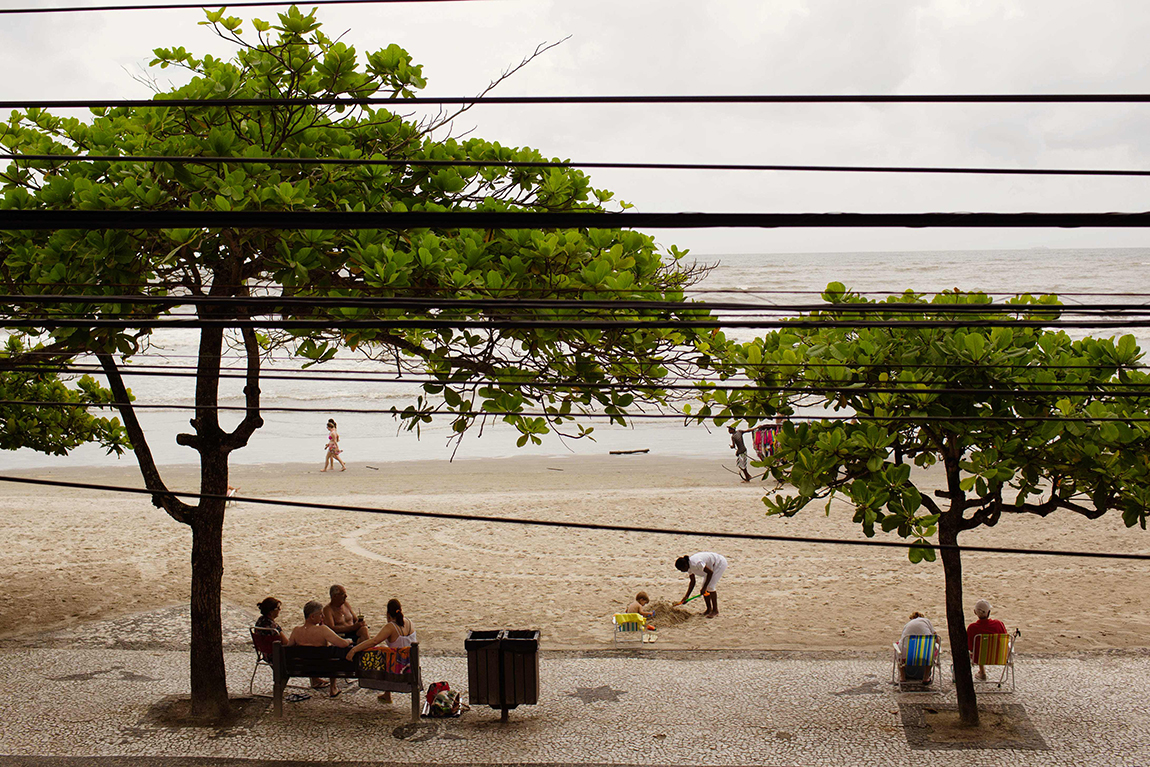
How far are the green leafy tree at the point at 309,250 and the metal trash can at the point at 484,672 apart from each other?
2329 mm

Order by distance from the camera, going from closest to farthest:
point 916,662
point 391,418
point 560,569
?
1. point 916,662
2. point 560,569
3. point 391,418

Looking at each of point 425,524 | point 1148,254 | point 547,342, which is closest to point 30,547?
point 425,524

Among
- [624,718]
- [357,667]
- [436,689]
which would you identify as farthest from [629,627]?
[357,667]

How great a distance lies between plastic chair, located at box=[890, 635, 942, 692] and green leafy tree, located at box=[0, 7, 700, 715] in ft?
12.6

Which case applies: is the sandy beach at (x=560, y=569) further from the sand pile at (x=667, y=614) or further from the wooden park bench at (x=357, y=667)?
the wooden park bench at (x=357, y=667)

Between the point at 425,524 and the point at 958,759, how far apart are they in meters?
11.4

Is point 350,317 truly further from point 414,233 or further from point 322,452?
point 322,452

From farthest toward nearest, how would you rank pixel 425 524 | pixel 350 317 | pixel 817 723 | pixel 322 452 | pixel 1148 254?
1. pixel 1148 254
2. pixel 322 452
3. pixel 425 524
4. pixel 817 723
5. pixel 350 317

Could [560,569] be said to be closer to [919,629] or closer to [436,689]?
[436,689]

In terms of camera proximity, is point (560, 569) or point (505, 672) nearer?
point (505, 672)

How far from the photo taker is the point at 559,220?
10.6ft

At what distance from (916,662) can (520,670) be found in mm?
3885

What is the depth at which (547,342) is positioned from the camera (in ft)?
24.2

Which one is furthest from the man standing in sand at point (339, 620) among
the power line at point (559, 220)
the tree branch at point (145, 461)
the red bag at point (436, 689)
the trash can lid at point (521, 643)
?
the power line at point (559, 220)
